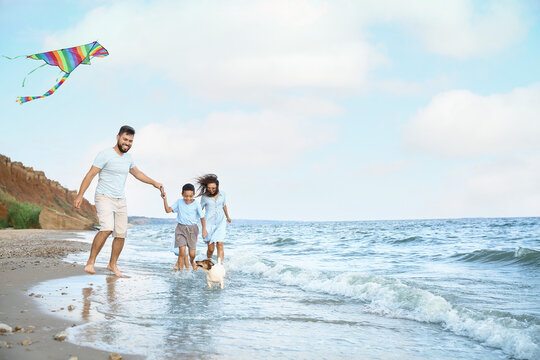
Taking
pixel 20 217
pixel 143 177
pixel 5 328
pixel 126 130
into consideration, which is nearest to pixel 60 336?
pixel 5 328

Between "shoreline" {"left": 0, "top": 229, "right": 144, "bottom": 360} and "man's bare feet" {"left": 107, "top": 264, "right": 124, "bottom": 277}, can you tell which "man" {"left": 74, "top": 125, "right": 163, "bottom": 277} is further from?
"shoreline" {"left": 0, "top": 229, "right": 144, "bottom": 360}

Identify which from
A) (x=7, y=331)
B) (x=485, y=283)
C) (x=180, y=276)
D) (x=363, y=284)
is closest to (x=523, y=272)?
(x=485, y=283)

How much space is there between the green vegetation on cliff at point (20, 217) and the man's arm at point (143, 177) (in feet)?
75.9

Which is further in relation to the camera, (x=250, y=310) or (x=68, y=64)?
(x=68, y=64)

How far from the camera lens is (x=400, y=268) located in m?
10.5

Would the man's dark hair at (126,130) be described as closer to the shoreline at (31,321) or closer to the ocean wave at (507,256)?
the shoreline at (31,321)

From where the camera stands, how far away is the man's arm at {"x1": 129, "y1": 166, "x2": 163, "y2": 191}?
7.49 metres

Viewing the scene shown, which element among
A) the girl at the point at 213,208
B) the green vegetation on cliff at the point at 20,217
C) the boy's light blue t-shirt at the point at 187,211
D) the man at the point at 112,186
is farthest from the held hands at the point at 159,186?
the green vegetation on cliff at the point at 20,217

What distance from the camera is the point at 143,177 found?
7570mm

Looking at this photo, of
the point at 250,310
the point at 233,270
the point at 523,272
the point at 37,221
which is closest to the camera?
the point at 250,310

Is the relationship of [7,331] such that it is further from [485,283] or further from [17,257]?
[485,283]

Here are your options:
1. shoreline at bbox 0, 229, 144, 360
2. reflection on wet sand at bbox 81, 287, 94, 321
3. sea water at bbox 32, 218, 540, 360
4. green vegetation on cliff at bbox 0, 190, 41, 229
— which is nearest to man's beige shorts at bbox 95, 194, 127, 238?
sea water at bbox 32, 218, 540, 360

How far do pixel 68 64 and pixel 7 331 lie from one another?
A: 24.1 feet

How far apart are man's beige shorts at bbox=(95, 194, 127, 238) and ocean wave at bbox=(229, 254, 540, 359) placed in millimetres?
2859
